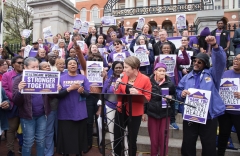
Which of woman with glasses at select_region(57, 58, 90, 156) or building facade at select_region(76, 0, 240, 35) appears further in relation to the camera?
building facade at select_region(76, 0, 240, 35)

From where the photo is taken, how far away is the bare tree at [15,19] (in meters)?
26.6

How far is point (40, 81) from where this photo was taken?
13.0 feet

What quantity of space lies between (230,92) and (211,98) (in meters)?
0.65

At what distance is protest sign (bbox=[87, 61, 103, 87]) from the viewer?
5.55 meters

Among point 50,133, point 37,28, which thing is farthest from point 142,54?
point 37,28

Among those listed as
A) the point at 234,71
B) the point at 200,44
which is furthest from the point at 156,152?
the point at 200,44

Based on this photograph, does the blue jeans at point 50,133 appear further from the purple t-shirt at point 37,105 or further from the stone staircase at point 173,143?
the stone staircase at point 173,143

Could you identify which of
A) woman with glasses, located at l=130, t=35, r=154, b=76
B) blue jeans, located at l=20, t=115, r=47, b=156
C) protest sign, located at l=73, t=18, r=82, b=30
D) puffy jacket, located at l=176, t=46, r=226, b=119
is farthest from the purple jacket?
protest sign, located at l=73, t=18, r=82, b=30

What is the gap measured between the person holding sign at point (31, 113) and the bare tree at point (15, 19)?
24.3m

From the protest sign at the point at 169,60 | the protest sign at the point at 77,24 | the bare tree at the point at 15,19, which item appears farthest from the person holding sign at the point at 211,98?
the bare tree at the point at 15,19

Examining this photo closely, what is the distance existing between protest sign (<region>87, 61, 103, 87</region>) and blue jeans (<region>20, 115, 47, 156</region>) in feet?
5.04

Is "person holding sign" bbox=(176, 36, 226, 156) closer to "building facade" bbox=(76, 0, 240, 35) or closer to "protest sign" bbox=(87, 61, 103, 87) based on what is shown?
"protest sign" bbox=(87, 61, 103, 87)

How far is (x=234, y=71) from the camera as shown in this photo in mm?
4516

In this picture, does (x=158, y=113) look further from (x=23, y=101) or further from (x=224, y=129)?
(x=23, y=101)
